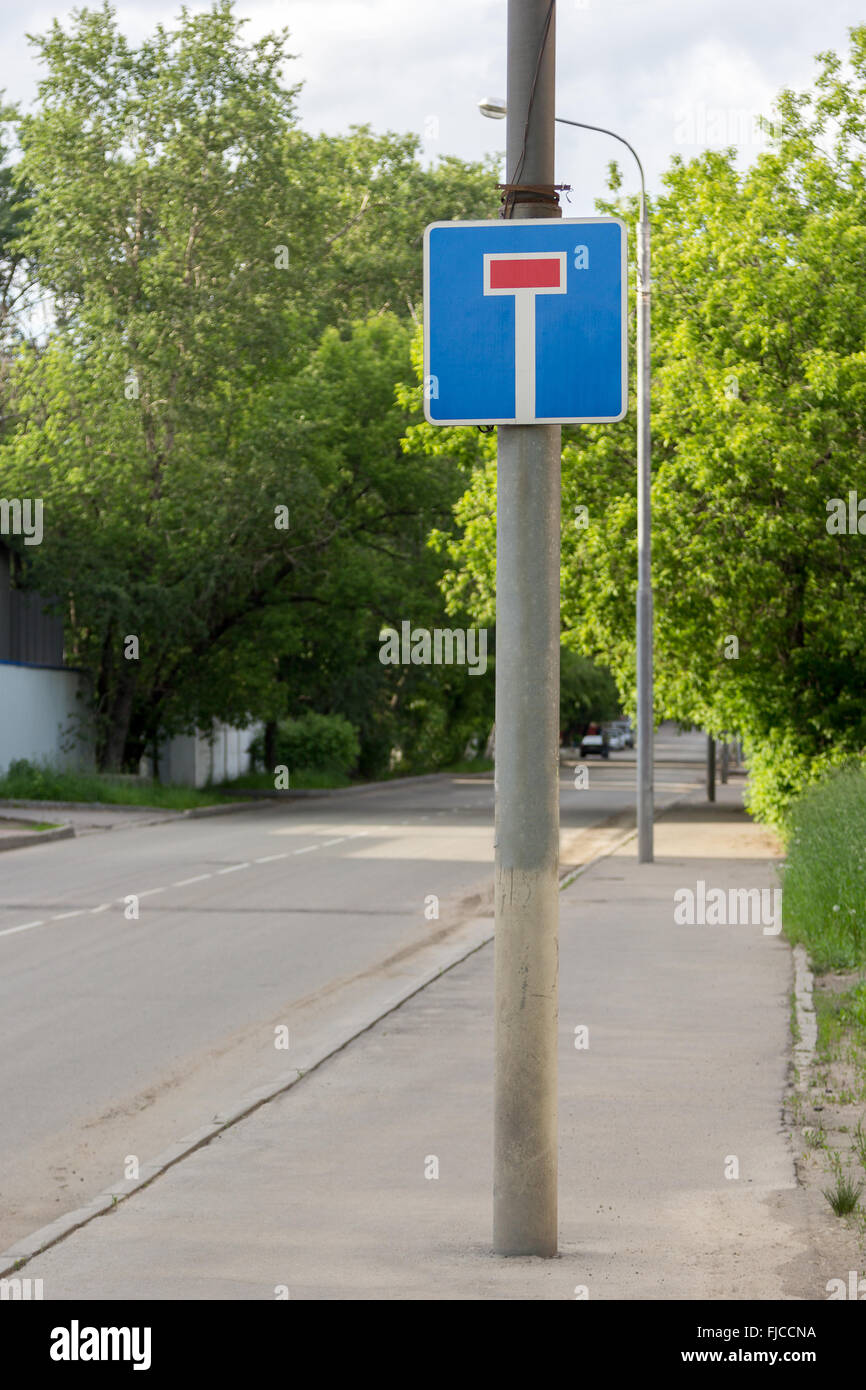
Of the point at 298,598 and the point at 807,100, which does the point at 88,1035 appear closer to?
the point at 807,100

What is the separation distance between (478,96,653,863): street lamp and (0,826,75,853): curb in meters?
9.60

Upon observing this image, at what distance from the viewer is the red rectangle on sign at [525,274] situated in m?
5.49

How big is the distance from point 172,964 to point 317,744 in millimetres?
34974

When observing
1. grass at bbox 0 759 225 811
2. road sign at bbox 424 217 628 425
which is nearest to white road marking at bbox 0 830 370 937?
grass at bbox 0 759 225 811

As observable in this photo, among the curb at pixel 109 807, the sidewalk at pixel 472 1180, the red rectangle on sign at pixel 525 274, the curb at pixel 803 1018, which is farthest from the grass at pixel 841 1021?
the curb at pixel 109 807

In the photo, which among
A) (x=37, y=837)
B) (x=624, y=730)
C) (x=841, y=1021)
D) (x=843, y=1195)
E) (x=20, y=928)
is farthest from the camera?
(x=624, y=730)

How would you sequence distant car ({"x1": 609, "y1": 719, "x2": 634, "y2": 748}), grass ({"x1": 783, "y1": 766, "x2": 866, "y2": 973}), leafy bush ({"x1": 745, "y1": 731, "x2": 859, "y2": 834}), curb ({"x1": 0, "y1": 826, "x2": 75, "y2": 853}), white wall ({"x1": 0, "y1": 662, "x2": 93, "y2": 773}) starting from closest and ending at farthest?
grass ({"x1": 783, "y1": 766, "x2": 866, "y2": 973})
leafy bush ({"x1": 745, "y1": 731, "x2": 859, "y2": 834})
curb ({"x1": 0, "y1": 826, "x2": 75, "y2": 853})
white wall ({"x1": 0, "y1": 662, "x2": 93, "y2": 773})
distant car ({"x1": 609, "y1": 719, "x2": 634, "y2": 748})

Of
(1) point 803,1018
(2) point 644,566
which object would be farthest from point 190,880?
(1) point 803,1018

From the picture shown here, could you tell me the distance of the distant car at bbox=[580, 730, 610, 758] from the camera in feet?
277

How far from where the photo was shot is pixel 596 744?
8462 cm

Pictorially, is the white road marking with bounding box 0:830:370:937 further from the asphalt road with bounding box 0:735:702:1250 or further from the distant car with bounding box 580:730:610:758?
the distant car with bounding box 580:730:610:758

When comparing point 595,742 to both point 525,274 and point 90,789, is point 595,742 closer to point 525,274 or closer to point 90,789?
point 90,789

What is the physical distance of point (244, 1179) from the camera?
6777 mm

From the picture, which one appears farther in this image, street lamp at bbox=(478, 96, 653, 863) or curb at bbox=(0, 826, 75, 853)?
curb at bbox=(0, 826, 75, 853)
